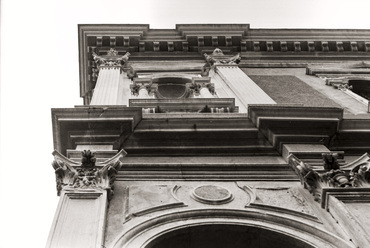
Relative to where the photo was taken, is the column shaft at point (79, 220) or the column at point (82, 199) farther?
the column at point (82, 199)

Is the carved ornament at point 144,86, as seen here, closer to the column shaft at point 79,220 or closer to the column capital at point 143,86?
the column capital at point 143,86

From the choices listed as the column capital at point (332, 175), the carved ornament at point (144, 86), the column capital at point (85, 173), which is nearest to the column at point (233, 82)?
the carved ornament at point (144, 86)

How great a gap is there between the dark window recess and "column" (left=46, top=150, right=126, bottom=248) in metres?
12.2

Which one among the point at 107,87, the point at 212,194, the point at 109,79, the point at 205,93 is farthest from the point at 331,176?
the point at 109,79

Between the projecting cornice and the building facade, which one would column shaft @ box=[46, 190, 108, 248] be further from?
the projecting cornice

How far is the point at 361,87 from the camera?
21562 millimetres

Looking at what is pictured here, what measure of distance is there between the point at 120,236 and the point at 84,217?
2.34 ft

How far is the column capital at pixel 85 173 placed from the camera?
1046cm

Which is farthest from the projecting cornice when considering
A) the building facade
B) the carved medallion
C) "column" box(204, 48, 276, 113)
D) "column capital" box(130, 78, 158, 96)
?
the carved medallion

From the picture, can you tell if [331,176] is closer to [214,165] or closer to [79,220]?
[214,165]

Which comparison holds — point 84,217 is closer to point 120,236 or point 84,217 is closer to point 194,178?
point 120,236

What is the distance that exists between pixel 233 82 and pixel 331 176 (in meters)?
8.48

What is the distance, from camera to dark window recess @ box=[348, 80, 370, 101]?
21.4 meters

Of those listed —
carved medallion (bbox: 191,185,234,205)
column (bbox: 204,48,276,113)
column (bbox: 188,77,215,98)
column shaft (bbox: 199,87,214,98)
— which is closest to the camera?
carved medallion (bbox: 191,185,234,205)
